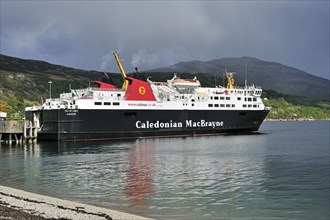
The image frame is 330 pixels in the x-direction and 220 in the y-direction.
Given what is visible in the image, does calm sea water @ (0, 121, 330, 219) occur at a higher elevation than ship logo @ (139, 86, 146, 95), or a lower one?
lower

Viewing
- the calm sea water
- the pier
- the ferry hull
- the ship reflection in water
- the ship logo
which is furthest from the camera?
the ship logo

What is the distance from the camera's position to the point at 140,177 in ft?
89.5

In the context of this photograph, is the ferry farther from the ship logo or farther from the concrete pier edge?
the concrete pier edge

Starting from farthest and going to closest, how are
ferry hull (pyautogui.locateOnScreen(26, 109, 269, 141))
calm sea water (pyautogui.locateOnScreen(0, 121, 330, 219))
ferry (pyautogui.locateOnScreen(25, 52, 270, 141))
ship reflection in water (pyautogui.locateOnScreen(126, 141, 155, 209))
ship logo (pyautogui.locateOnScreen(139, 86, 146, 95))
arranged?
ship logo (pyautogui.locateOnScreen(139, 86, 146, 95)) → ferry (pyautogui.locateOnScreen(25, 52, 270, 141)) → ferry hull (pyautogui.locateOnScreen(26, 109, 269, 141)) → ship reflection in water (pyautogui.locateOnScreen(126, 141, 155, 209)) → calm sea water (pyautogui.locateOnScreen(0, 121, 330, 219))

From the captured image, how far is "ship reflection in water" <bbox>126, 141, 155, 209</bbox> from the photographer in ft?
67.7

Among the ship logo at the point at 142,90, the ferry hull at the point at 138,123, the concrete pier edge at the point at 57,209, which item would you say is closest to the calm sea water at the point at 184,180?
the concrete pier edge at the point at 57,209

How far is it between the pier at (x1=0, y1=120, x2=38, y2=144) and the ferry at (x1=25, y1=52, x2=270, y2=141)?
6.13ft

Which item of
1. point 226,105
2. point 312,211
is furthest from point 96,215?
point 226,105

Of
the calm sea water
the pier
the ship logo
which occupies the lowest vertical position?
the calm sea water

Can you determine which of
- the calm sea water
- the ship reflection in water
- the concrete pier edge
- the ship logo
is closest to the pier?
the calm sea water

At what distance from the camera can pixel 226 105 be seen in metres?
66.8

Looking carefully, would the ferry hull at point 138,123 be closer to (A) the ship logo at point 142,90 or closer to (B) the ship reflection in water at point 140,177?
(A) the ship logo at point 142,90

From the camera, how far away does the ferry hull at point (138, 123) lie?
5531cm

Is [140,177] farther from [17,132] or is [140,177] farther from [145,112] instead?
[145,112]
